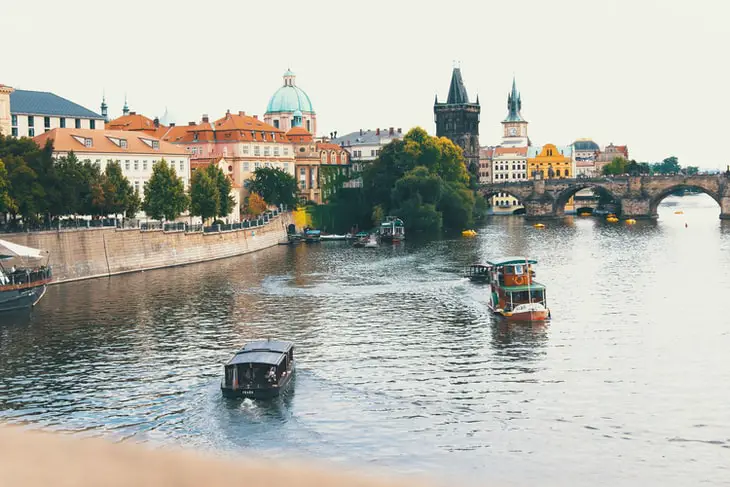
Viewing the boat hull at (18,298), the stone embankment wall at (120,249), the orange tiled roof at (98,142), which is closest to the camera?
the boat hull at (18,298)

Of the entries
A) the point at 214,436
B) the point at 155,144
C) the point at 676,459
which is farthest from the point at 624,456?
the point at 155,144

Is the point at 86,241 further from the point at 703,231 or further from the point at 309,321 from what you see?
the point at 703,231

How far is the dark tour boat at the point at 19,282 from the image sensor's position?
242 ft

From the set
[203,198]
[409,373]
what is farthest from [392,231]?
[409,373]

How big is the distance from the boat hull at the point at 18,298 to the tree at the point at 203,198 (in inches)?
1920

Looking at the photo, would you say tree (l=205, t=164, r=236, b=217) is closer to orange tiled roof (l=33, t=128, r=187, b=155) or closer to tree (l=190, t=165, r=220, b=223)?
tree (l=190, t=165, r=220, b=223)

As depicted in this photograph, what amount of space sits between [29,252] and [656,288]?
165ft

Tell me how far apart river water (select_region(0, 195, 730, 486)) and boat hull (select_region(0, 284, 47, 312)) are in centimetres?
142

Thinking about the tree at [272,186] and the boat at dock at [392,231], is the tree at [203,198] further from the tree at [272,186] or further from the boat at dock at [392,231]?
the tree at [272,186]

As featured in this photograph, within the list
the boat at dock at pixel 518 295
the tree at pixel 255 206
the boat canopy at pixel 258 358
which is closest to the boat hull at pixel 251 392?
the boat canopy at pixel 258 358

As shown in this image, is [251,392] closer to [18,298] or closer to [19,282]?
[18,298]

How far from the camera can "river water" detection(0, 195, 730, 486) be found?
41688 millimetres

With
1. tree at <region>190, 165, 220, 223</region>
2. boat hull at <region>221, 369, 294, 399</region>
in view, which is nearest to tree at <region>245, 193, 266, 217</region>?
tree at <region>190, 165, 220, 223</region>

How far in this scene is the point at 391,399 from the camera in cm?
4894
